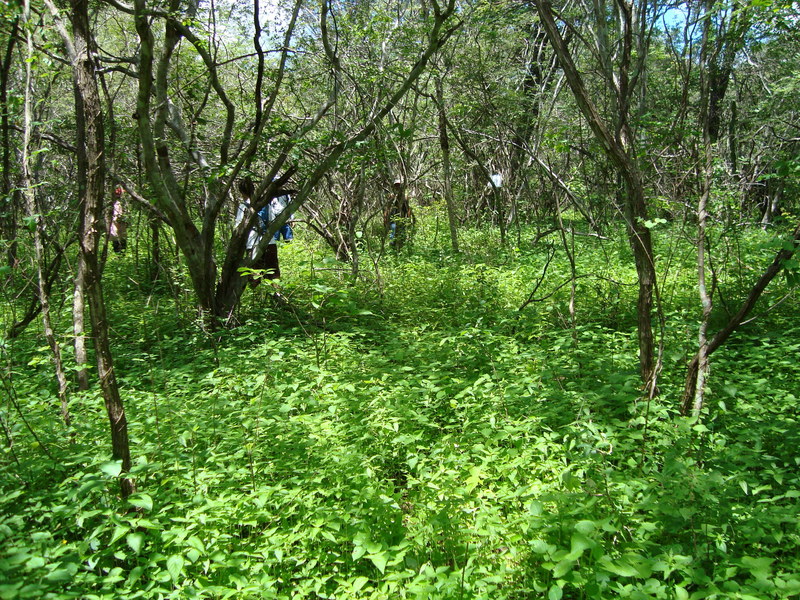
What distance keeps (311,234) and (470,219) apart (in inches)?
166

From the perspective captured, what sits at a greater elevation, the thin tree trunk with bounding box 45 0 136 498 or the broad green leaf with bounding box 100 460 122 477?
the thin tree trunk with bounding box 45 0 136 498

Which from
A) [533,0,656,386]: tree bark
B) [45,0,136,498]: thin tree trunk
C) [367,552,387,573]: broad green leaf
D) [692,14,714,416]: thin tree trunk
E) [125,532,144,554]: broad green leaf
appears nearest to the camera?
[125,532,144,554]: broad green leaf

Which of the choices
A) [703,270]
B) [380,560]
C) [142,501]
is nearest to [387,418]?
[380,560]

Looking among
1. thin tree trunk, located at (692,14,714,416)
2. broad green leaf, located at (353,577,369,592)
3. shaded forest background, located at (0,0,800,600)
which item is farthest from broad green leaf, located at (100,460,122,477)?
thin tree trunk, located at (692,14,714,416)

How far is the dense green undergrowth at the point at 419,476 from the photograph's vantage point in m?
2.04

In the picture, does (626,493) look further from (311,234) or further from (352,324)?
(311,234)

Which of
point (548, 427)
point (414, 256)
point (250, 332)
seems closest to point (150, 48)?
point (250, 332)

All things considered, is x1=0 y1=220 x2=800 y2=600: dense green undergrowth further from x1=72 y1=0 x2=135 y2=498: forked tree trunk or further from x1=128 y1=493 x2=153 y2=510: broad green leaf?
x1=72 y1=0 x2=135 y2=498: forked tree trunk

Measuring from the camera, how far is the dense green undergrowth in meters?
2.04

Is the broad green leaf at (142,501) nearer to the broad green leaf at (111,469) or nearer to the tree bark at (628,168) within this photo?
the broad green leaf at (111,469)

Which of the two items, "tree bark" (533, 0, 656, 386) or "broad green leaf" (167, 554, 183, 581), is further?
"tree bark" (533, 0, 656, 386)

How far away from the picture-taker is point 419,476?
2752mm

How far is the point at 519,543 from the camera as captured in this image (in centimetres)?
225

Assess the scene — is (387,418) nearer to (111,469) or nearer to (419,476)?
(419,476)
